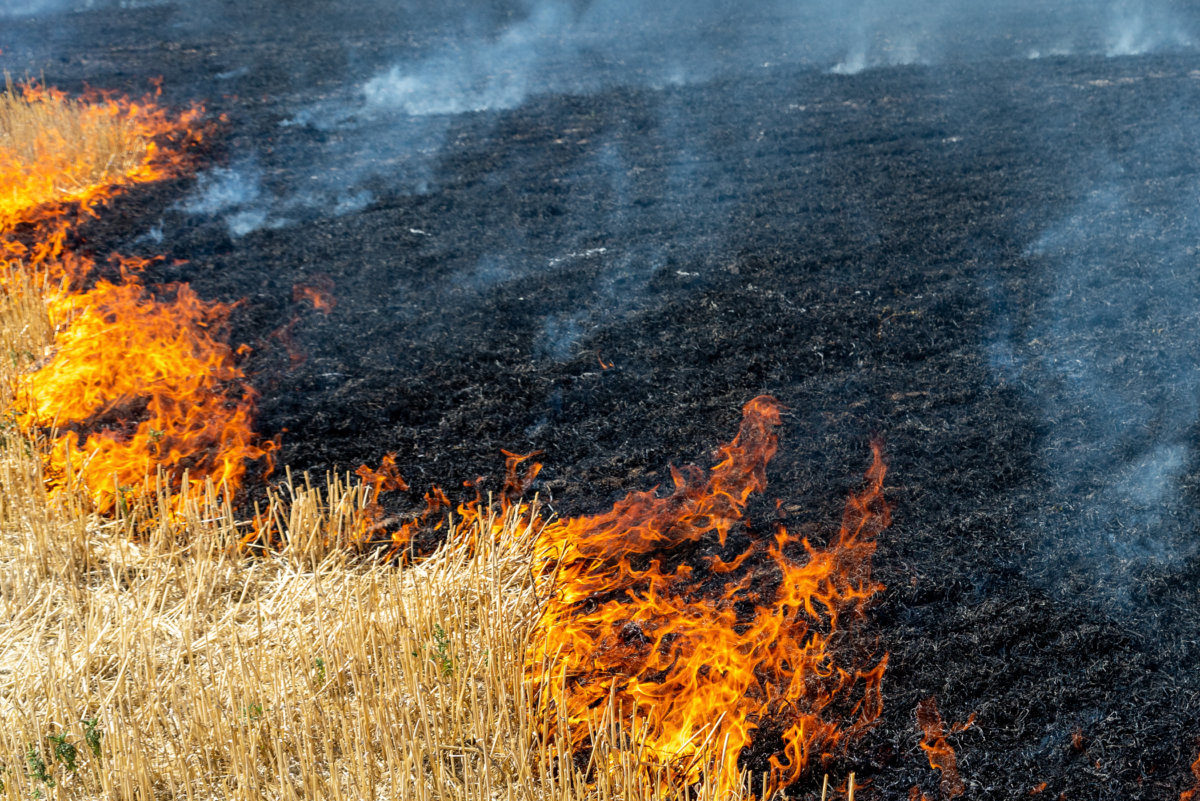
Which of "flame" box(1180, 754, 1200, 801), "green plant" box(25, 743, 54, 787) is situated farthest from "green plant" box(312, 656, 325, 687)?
"flame" box(1180, 754, 1200, 801)

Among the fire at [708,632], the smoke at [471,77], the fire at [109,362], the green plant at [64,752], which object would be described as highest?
the smoke at [471,77]

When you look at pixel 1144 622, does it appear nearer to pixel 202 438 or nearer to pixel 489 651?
pixel 489 651

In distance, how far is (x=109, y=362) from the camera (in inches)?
247

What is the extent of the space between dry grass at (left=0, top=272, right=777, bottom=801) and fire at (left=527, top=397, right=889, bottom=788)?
15 cm

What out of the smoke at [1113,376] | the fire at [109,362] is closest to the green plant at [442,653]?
the fire at [109,362]

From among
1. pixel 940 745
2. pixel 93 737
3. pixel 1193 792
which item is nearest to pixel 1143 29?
pixel 1193 792

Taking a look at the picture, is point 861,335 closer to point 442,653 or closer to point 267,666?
point 442,653

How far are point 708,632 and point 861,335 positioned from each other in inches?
118

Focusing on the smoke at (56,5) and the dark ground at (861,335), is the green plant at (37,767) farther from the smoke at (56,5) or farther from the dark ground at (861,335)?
the smoke at (56,5)

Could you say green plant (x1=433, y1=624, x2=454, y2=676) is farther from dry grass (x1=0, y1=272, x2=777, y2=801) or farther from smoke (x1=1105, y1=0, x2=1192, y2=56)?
smoke (x1=1105, y1=0, x2=1192, y2=56)

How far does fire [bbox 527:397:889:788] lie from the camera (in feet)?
11.8

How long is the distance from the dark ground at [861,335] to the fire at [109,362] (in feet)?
0.98

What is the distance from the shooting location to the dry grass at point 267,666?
3.38 metres

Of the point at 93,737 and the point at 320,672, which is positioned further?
the point at 320,672
